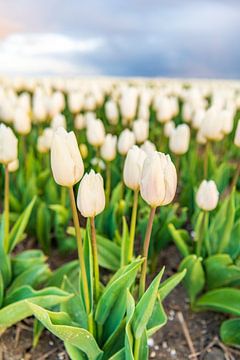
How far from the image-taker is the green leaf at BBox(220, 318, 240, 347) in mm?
2469

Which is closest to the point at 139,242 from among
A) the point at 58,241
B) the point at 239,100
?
the point at 58,241

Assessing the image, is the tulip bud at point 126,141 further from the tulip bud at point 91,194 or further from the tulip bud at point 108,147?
the tulip bud at point 91,194

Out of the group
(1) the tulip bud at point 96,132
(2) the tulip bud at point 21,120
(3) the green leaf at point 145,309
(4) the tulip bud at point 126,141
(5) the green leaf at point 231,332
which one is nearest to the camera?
(3) the green leaf at point 145,309

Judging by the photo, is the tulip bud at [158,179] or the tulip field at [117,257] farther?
the tulip field at [117,257]

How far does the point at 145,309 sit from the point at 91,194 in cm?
46

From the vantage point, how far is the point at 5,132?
2.34 metres

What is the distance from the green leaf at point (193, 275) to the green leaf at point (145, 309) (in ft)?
2.38

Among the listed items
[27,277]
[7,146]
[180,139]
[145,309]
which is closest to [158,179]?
[145,309]

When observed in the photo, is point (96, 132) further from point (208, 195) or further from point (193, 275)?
point (193, 275)

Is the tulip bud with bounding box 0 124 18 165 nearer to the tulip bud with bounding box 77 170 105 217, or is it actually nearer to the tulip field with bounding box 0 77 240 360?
the tulip field with bounding box 0 77 240 360

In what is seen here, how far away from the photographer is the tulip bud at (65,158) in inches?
64.2

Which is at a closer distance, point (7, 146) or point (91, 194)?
point (91, 194)

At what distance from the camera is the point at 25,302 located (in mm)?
2010

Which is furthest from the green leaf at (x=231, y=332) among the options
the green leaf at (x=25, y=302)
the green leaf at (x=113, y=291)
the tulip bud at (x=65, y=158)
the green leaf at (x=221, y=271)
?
the tulip bud at (x=65, y=158)
